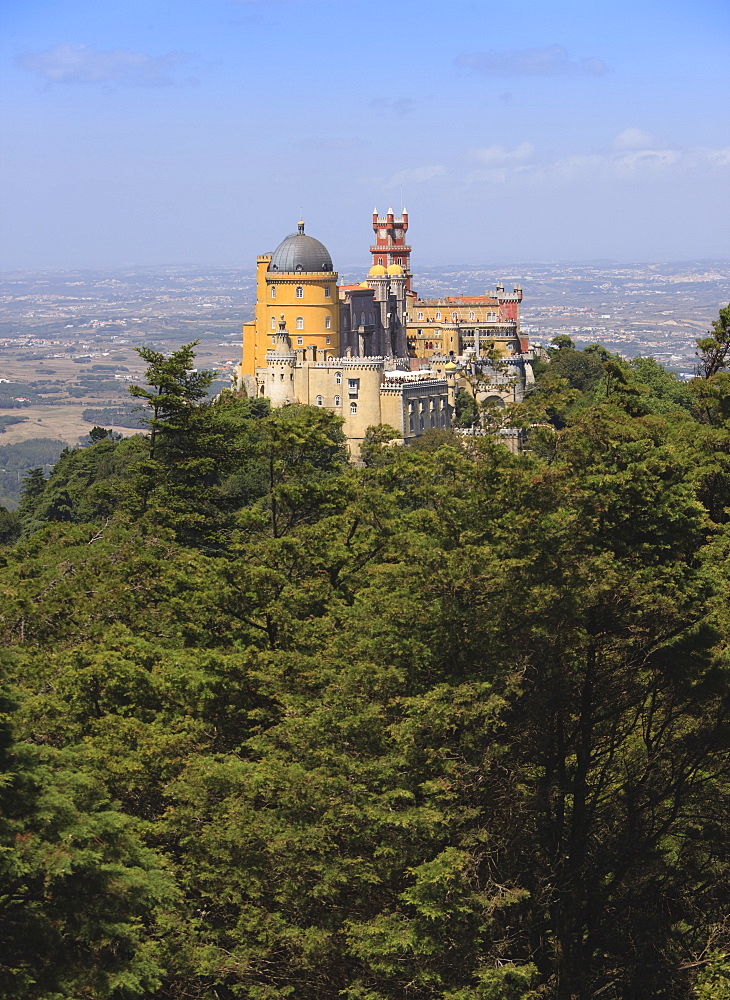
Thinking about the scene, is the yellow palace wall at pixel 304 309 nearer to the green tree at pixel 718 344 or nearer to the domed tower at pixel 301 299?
the domed tower at pixel 301 299

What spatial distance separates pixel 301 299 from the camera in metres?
89.6

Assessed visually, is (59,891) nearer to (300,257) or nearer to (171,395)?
(171,395)

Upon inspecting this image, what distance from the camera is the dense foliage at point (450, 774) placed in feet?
66.4

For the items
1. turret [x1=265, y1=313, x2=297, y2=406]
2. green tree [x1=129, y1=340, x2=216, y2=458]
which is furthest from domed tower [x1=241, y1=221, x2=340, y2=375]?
green tree [x1=129, y1=340, x2=216, y2=458]

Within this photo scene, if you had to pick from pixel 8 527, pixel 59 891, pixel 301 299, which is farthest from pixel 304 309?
pixel 59 891

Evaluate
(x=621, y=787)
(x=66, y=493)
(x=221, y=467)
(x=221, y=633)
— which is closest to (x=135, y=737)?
(x=221, y=633)

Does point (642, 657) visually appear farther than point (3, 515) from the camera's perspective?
No

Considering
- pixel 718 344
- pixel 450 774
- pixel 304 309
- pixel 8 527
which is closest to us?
pixel 450 774

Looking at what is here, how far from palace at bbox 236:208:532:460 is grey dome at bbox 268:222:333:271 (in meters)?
0.06

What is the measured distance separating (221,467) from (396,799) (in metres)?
18.2

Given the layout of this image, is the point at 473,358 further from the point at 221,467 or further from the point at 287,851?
the point at 287,851

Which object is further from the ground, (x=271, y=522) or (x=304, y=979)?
(x=271, y=522)

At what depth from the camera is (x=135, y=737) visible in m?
24.3

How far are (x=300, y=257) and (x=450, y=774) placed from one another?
7165 centimetres
